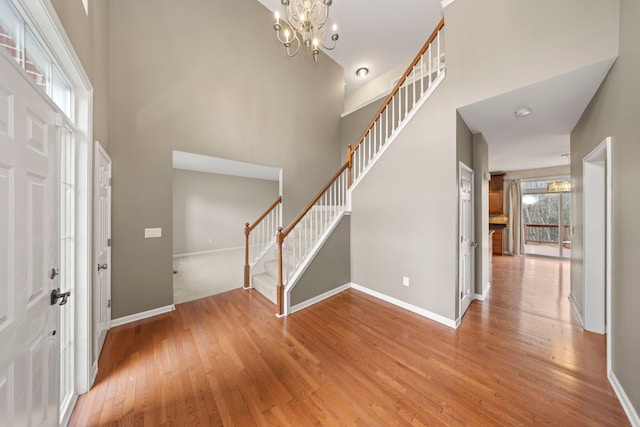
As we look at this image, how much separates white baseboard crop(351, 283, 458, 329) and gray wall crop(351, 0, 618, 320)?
6 cm

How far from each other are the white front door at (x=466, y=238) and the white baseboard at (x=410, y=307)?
357 mm

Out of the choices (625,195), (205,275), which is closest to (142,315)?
(205,275)

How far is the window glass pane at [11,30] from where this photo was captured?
1.02 meters

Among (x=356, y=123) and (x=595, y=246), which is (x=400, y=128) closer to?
(x=356, y=123)

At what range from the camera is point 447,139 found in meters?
2.73

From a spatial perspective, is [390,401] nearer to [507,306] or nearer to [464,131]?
[507,306]

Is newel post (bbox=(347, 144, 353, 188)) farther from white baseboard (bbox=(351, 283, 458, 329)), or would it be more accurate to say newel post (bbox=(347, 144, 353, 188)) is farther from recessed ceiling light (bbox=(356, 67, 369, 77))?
recessed ceiling light (bbox=(356, 67, 369, 77))

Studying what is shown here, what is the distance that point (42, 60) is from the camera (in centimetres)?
135

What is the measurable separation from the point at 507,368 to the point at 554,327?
1.37 m

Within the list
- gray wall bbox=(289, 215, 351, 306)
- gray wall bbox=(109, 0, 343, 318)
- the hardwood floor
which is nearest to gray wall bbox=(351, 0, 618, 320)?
gray wall bbox=(289, 215, 351, 306)

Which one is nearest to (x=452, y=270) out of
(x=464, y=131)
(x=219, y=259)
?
(x=464, y=131)

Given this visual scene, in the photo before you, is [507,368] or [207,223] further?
[207,223]

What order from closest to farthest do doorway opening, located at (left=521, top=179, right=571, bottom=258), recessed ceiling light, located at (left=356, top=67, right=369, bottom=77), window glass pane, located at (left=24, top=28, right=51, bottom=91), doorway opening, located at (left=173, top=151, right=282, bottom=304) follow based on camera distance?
window glass pane, located at (left=24, top=28, right=51, bottom=91) < doorway opening, located at (left=173, top=151, right=282, bottom=304) < recessed ceiling light, located at (left=356, top=67, right=369, bottom=77) < doorway opening, located at (left=521, top=179, right=571, bottom=258)

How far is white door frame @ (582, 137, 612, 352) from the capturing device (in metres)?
2.52
